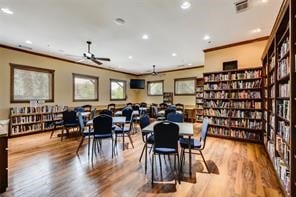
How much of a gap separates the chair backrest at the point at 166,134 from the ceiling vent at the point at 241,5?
2.52 m

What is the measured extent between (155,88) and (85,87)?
444 centimetres

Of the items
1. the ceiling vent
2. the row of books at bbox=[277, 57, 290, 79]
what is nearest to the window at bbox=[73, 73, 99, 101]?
the ceiling vent

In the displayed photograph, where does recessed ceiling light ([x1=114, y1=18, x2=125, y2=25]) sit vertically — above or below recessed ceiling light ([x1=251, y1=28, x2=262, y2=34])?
below

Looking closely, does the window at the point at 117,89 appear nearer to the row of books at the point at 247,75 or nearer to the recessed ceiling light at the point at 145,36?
the recessed ceiling light at the point at 145,36

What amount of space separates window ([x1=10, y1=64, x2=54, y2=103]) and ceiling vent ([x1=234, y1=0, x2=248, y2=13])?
665 centimetres

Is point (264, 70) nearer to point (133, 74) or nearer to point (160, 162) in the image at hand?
point (160, 162)

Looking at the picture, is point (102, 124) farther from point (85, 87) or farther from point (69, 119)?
point (85, 87)

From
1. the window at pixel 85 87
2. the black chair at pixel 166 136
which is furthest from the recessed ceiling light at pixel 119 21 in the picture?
the window at pixel 85 87

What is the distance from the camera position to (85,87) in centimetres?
861

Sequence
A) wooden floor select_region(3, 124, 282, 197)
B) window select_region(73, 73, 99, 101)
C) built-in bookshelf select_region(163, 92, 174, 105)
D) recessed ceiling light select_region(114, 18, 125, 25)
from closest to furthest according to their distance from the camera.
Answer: wooden floor select_region(3, 124, 282, 197) < recessed ceiling light select_region(114, 18, 125, 25) < window select_region(73, 73, 99, 101) < built-in bookshelf select_region(163, 92, 174, 105)

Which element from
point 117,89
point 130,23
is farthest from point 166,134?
point 117,89

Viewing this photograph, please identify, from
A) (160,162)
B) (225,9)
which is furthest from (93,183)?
(225,9)

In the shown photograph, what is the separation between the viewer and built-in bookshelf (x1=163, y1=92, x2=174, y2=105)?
1040 centimetres

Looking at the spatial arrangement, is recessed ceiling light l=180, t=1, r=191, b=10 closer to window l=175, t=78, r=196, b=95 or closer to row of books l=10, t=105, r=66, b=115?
row of books l=10, t=105, r=66, b=115
